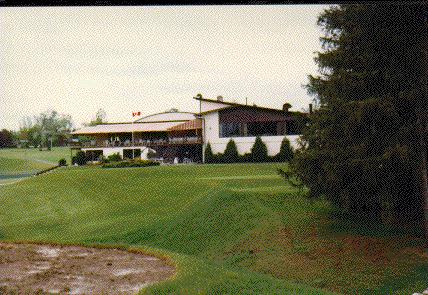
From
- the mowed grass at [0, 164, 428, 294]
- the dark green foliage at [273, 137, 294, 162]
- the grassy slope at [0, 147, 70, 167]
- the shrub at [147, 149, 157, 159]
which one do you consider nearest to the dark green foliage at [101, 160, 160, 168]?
the shrub at [147, 149, 157, 159]

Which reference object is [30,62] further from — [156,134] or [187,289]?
[156,134]

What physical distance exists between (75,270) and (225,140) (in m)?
39.7

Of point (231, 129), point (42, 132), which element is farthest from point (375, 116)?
point (42, 132)

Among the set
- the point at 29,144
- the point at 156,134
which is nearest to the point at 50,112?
the point at 29,144

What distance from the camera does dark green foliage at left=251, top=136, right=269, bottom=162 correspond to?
47750 millimetres

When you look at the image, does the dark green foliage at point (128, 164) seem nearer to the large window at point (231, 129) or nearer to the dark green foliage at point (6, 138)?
the large window at point (231, 129)

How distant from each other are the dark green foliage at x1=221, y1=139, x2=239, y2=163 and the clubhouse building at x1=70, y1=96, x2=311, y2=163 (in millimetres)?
797

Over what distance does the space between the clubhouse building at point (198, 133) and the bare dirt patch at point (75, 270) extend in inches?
1378

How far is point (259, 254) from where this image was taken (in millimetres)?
15930

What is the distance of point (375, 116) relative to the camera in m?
14.5

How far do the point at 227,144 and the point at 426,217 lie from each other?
34.8 m

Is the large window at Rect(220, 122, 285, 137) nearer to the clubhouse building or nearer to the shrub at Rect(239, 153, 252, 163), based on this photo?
the clubhouse building

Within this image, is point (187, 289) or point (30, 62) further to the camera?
point (30, 62)

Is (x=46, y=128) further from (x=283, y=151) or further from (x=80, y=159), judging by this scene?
(x=283, y=151)
